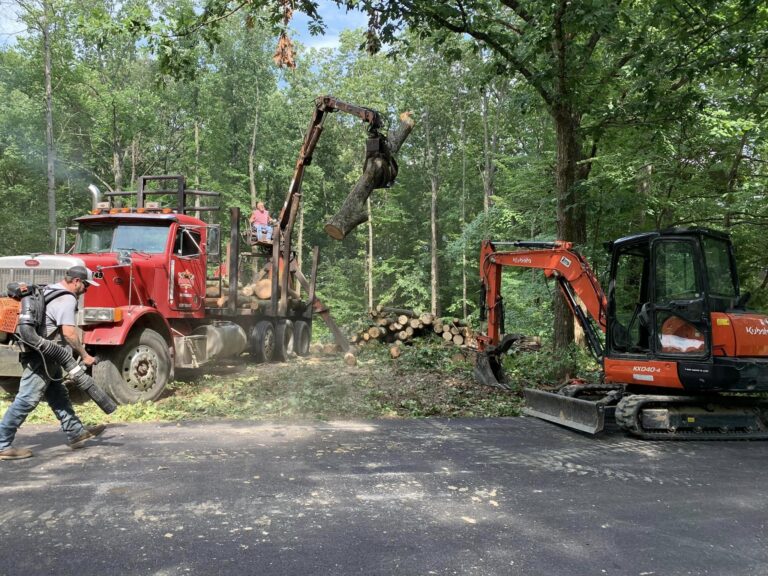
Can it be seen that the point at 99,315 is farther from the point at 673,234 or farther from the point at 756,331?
the point at 756,331

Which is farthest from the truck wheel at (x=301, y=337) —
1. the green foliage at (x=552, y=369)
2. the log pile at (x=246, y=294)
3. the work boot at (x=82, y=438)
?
the work boot at (x=82, y=438)

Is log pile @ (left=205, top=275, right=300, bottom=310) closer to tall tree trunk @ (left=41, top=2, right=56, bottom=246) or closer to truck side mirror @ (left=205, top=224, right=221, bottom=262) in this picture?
truck side mirror @ (left=205, top=224, right=221, bottom=262)

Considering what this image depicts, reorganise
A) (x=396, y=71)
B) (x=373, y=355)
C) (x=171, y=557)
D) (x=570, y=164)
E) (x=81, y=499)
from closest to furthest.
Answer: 1. (x=171, y=557)
2. (x=81, y=499)
3. (x=570, y=164)
4. (x=373, y=355)
5. (x=396, y=71)

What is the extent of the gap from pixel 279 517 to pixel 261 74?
114ft

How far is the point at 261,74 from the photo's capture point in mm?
34406

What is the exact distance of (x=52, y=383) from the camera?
5672mm

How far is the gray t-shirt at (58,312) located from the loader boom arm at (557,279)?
6597mm

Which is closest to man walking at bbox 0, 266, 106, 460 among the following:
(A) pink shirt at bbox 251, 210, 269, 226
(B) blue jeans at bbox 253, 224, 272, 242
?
(B) blue jeans at bbox 253, 224, 272, 242

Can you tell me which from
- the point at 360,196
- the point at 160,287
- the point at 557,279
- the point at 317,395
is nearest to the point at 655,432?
the point at 557,279

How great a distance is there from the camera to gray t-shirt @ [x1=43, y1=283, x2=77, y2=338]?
5.62 meters

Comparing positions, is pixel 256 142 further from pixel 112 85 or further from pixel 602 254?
pixel 602 254

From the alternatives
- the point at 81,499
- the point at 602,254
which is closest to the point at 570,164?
the point at 602,254

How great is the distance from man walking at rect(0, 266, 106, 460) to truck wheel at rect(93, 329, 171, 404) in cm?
166

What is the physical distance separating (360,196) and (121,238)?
4.27 meters
